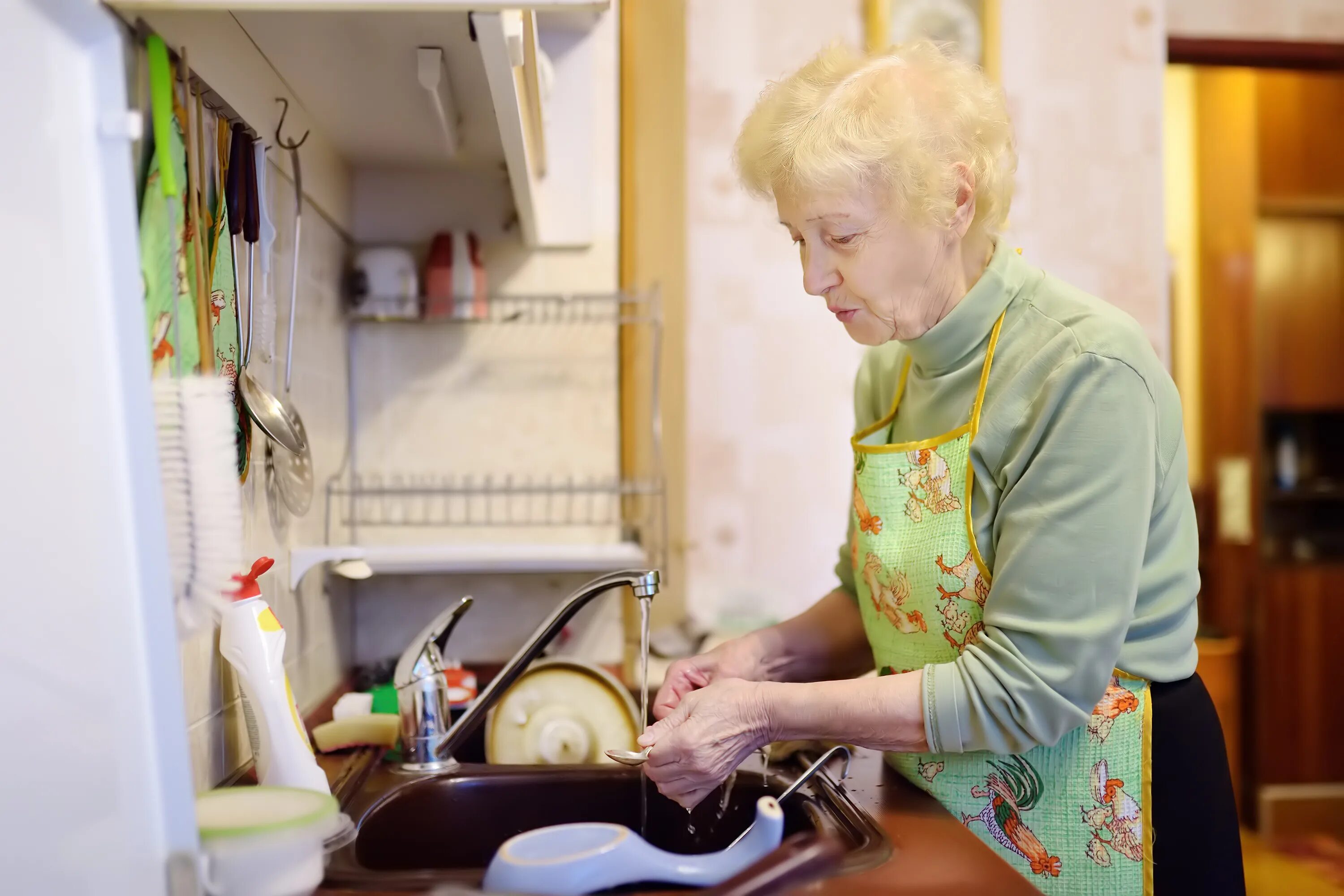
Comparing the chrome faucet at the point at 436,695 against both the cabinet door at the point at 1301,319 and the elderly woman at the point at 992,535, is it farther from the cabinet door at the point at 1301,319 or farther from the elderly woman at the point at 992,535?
the cabinet door at the point at 1301,319

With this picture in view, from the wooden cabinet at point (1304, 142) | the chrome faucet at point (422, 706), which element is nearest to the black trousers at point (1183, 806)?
the chrome faucet at point (422, 706)

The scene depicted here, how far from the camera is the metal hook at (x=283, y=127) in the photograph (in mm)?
1092

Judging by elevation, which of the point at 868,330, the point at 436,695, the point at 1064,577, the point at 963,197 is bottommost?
the point at 436,695

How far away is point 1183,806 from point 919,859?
270 millimetres

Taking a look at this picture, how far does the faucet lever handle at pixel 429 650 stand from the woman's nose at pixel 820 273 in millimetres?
487

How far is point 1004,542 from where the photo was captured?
2.91 feet

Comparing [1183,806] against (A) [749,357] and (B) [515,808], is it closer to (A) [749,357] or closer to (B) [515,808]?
(B) [515,808]

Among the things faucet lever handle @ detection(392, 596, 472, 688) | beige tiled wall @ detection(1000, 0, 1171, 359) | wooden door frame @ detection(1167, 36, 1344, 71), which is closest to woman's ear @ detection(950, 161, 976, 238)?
faucet lever handle @ detection(392, 596, 472, 688)

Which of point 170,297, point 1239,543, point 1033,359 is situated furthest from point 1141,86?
point 170,297

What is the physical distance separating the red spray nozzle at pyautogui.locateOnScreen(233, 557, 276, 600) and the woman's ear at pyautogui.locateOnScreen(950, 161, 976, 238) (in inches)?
26.6

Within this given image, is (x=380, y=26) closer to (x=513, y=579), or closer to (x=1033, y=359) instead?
(x=1033, y=359)

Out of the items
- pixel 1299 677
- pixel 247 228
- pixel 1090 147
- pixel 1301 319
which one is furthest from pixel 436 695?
pixel 1301 319

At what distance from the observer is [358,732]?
46.6 inches

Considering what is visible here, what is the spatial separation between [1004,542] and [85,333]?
677 millimetres
